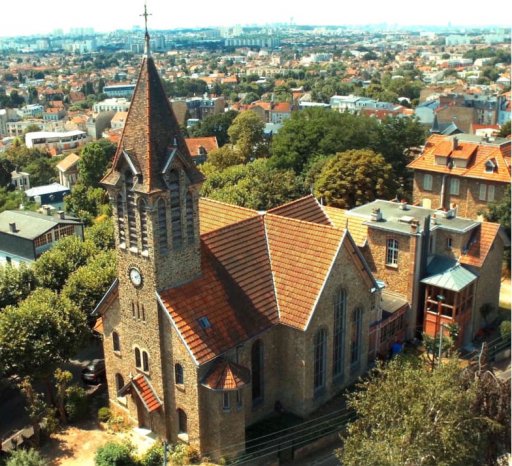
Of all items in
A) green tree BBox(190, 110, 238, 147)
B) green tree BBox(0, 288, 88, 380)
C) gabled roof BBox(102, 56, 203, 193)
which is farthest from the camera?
green tree BBox(190, 110, 238, 147)

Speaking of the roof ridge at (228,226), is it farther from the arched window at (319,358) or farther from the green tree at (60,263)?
the green tree at (60,263)

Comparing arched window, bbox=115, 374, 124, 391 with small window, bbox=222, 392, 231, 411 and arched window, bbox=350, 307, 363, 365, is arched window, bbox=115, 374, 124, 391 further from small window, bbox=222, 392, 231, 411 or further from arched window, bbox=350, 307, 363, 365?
arched window, bbox=350, 307, 363, 365

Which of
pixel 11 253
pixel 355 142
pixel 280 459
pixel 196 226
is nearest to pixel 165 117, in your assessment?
pixel 196 226

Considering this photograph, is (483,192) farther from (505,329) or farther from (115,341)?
(115,341)

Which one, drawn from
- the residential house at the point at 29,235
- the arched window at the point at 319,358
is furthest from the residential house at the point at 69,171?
the arched window at the point at 319,358

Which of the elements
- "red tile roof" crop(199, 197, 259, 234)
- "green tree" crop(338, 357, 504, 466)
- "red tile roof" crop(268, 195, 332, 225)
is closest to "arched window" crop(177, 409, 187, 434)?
"green tree" crop(338, 357, 504, 466)

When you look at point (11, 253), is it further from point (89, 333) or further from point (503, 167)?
point (503, 167)
